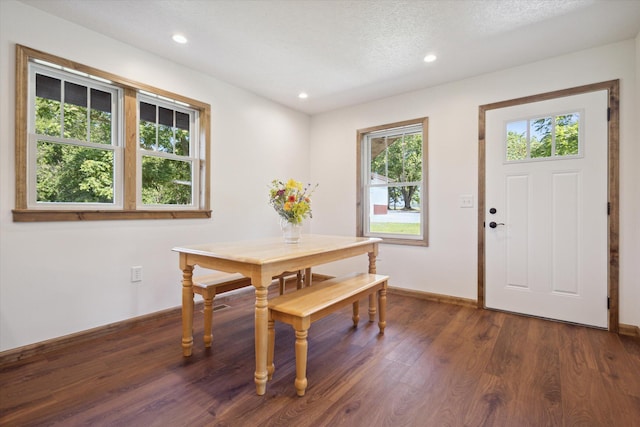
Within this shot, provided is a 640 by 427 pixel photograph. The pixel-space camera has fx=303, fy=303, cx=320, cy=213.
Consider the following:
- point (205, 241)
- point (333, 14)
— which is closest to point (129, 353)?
point (205, 241)

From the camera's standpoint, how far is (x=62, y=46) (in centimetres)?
230

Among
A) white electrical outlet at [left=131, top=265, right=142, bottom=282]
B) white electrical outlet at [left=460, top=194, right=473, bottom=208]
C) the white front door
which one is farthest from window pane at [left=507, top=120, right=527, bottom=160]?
white electrical outlet at [left=131, top=265, right=142, bottom=282]

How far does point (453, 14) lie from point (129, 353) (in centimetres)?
344

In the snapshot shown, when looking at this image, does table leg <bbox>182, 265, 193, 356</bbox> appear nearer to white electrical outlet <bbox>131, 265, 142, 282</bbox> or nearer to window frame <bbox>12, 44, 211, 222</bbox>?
white electrical outlet <bbox>131, 265, 142, 282</bbox>

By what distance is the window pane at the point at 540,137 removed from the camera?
2.90 meters

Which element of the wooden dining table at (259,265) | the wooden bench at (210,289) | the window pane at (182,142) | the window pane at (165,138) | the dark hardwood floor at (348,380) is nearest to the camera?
the dark hardwood floor at (348,380)

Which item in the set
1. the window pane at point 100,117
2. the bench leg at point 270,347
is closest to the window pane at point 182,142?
the window pane at point 100,117

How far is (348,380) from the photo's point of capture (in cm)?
188

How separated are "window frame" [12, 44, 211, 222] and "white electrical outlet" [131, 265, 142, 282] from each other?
46 centimetres

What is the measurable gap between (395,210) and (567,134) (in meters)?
1.89

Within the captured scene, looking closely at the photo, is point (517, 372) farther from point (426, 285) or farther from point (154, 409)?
point (154, 409)

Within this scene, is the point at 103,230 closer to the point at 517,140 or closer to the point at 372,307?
the point at 372,307

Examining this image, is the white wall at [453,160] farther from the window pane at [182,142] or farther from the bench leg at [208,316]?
the bench leg at [208,316]

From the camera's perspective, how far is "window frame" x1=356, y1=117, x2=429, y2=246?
3627mm
